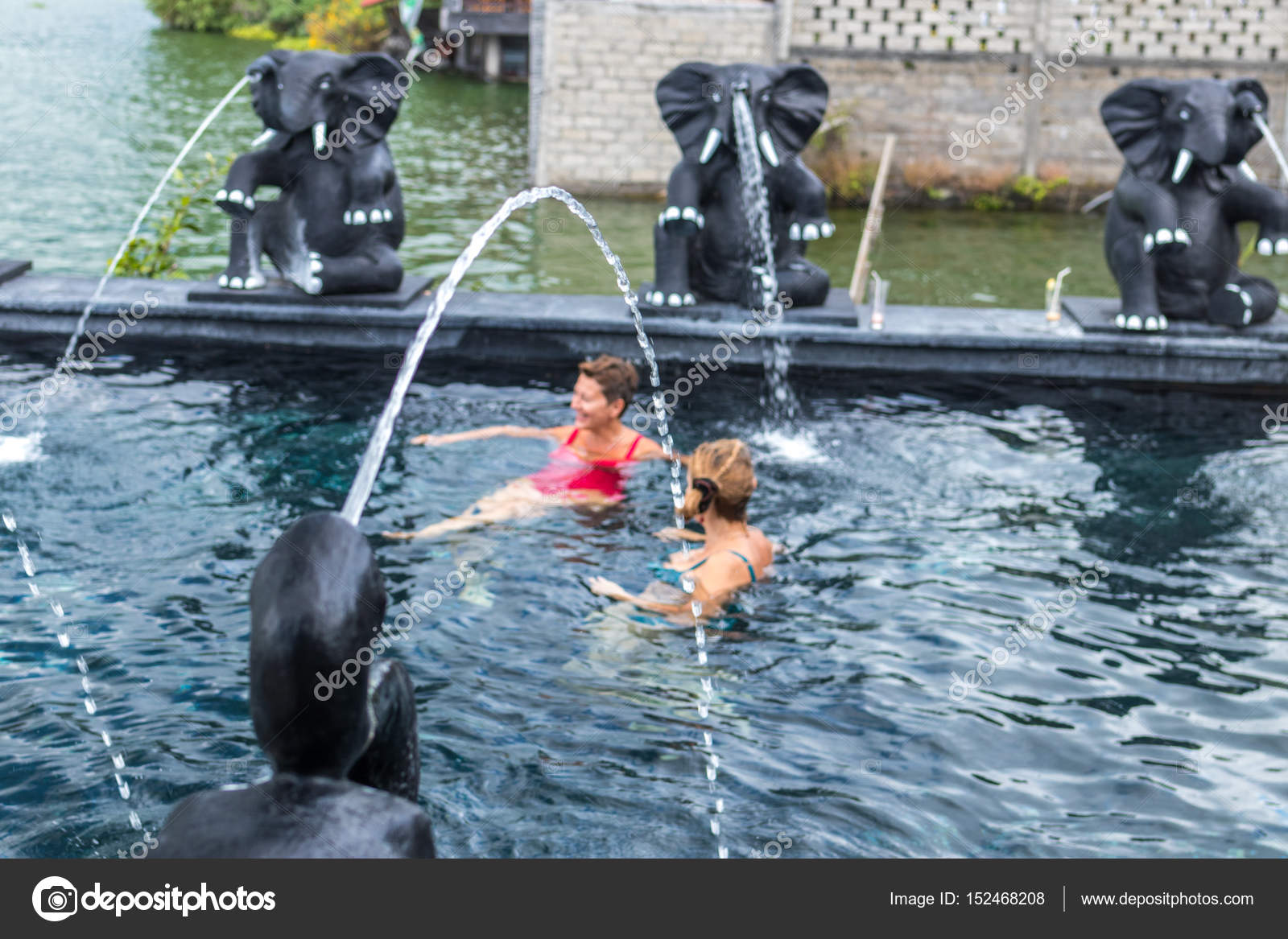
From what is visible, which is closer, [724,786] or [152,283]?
[724,786]

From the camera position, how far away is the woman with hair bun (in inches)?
240

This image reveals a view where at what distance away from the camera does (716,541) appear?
633cm

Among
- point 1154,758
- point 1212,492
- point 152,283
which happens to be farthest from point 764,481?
point 152,283

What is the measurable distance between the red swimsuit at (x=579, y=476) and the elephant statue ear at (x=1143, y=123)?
4670 mm

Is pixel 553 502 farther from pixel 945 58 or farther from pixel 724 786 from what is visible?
pixel 945 58

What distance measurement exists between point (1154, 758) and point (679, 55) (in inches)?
643

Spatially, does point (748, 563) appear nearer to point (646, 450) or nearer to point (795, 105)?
point (646, 450)

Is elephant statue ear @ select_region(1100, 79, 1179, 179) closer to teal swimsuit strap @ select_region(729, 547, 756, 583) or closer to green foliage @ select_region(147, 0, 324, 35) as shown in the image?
teal swimsuit strap @ select_region(729, 547, 756, 583)

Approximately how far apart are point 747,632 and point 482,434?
2.60 metres

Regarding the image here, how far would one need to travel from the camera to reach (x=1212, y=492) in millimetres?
7957

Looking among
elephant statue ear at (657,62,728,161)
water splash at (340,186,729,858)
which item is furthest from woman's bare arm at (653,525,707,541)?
elephant statue ear at (657,62,728,161)

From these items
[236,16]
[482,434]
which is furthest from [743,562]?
[236,16]

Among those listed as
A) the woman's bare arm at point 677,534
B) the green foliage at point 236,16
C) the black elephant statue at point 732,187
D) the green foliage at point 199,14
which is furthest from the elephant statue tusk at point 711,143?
the green foliage at point 199,14

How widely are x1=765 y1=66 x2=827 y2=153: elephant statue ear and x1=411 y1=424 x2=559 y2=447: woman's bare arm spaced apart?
10.7 feet
